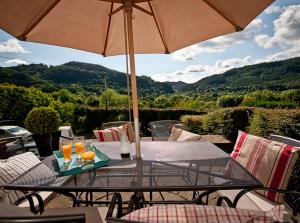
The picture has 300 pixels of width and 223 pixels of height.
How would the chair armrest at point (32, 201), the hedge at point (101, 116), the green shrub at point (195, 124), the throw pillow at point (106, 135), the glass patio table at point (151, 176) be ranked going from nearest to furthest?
the glass patio table at point (151, 176), the chair armrest at point (32, 201), the throw pillow at point (106, 135), the green shrub at point (195, 124), the hedge at point (101, 116)

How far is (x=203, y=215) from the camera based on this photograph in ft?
3.37

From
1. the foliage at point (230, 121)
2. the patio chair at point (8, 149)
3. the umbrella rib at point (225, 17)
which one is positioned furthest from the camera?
the foliage at point (230, 121)

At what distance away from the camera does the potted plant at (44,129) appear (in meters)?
5.16

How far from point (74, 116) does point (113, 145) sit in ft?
34.9

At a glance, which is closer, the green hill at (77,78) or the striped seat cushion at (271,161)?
the striped seat cushion at (271,161)

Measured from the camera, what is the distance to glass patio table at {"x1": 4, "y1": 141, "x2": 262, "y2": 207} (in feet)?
4.92

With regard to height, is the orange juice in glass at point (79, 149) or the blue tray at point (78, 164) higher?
the orange juice in glass at point (79, 149)

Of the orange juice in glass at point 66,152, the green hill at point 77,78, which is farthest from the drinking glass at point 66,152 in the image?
the green hill at point 77,78

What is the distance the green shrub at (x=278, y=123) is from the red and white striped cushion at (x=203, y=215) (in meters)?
3.43

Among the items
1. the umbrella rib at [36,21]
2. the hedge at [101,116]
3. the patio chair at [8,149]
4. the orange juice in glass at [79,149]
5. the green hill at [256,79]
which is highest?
the green hill at [256,79]

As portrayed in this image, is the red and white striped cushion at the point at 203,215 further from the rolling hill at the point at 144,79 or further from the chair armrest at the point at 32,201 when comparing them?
the rolling hill at the point at 144,79

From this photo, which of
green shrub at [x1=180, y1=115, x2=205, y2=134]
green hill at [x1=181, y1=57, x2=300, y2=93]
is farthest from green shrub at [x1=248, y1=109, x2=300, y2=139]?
green hill at [x1=181, y1=57, x2=300, y2=93]

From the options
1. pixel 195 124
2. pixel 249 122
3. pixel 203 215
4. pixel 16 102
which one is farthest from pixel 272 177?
pixel 16 102

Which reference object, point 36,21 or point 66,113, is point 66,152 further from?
point 66,113
